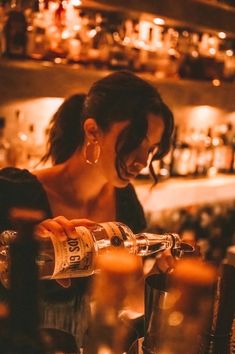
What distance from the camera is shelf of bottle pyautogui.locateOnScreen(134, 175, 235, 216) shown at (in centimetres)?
178

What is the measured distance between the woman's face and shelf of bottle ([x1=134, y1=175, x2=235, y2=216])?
0.55 m

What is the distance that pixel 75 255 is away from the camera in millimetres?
648

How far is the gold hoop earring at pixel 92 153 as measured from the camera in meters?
1.14

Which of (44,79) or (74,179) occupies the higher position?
(44,79)

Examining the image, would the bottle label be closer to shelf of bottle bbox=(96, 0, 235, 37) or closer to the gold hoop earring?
the gold hoop earring

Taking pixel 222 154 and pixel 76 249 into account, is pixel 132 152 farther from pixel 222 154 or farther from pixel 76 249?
pixel 222 154

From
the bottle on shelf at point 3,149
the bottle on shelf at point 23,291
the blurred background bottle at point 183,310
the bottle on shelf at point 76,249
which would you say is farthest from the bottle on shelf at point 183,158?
the bottle on shelf at point 23,291

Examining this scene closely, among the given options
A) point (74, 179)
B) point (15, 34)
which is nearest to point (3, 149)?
point (15, 34)

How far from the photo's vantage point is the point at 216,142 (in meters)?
2.46

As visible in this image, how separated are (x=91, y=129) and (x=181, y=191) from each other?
2.92 feet

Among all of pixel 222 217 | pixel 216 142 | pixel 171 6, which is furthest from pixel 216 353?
pixel 222 217

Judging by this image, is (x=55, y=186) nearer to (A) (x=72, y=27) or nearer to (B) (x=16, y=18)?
(B) (x=16, y=18)

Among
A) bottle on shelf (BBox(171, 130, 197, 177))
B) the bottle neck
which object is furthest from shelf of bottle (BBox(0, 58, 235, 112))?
the bottle neck

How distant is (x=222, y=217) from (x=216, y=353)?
7.03 ft
